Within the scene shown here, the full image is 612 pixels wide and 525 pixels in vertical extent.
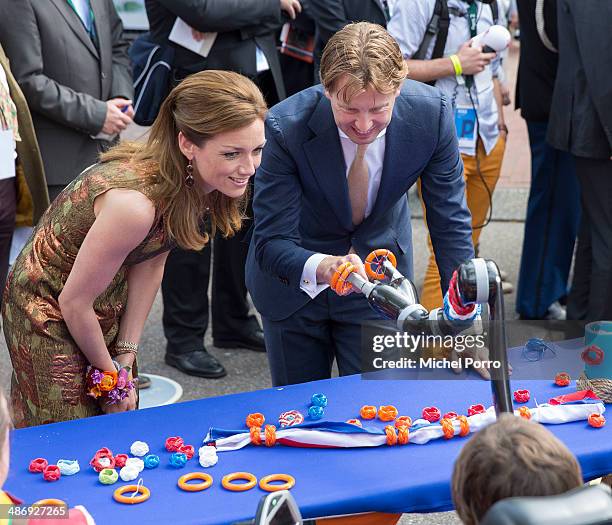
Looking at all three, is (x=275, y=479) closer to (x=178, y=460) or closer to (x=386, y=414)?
(x=178, y=460)

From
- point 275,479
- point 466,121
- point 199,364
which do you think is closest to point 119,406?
point 275,479

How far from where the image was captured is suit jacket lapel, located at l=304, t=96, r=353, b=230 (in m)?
2.84

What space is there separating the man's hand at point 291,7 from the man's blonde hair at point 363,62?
1.71m

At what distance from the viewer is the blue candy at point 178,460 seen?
2.30 meters

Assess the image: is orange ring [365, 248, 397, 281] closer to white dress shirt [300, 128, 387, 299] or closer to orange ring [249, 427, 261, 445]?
white dress shirt [300, 128, 387, 299]

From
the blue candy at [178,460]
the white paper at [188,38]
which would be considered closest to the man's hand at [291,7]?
the white paper at [188,38]

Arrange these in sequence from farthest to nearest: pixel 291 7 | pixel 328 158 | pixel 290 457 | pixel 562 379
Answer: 1. pixel 291 7
2. pixel 328 158
3. pixel 562 379
4. pixel 290 457

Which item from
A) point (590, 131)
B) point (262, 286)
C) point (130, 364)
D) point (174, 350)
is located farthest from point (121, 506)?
point (590, 131)

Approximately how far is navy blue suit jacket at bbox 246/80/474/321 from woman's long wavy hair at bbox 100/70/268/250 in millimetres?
229

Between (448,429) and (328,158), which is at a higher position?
(328,158)

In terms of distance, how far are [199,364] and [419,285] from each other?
54.9 inches

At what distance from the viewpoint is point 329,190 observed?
114 inches

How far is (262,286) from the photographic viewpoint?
9.99 feet

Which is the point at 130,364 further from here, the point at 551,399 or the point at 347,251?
the point at 551,399
